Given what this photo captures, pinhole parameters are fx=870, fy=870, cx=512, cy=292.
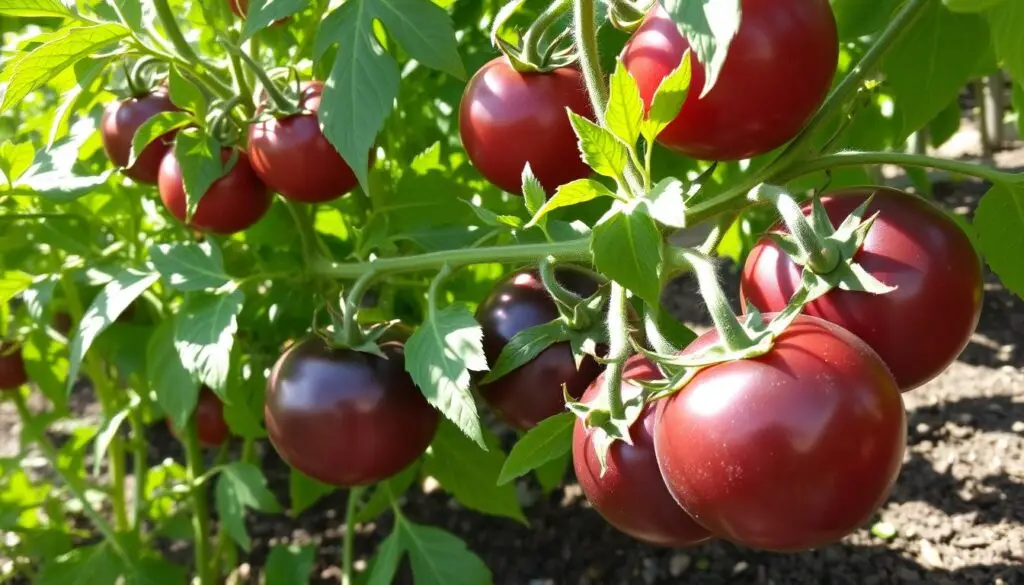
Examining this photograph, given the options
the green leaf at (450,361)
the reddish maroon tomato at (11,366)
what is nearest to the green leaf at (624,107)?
the green leaf at (450,361)

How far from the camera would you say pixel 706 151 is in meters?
0.57

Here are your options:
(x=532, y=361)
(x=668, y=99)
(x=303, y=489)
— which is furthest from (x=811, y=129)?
(x=303, y=489)

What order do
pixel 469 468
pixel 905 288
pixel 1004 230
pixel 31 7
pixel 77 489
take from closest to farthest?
pixel 905 288
pixel 1004 230
pixel 31 7
pixel 469 468
pixel 77 489

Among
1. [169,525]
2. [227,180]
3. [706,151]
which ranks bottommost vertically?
[169,525]

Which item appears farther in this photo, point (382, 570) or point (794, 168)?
point (382, 570)

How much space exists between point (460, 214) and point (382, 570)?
0.45m

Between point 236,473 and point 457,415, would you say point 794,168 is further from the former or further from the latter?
point 236,473

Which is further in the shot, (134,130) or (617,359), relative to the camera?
(134,130)

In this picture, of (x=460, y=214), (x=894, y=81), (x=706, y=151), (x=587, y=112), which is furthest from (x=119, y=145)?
(x=894, y=81)

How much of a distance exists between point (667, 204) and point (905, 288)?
18 cm

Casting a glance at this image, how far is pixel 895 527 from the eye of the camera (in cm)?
139

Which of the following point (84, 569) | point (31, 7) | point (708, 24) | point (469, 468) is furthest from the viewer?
point (84, 569)

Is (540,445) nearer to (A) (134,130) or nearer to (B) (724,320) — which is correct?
(B) (724,320)

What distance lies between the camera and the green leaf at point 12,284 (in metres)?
1.09
